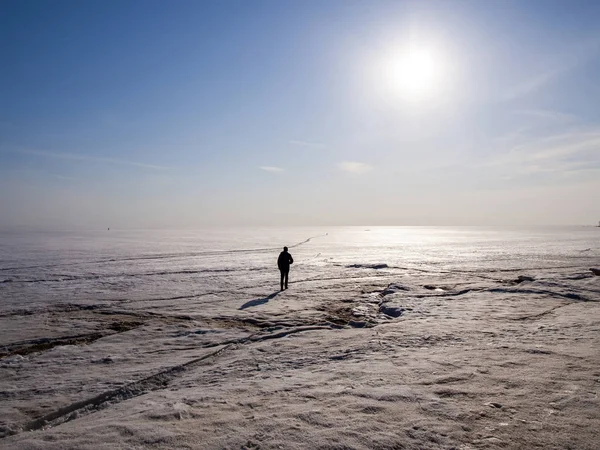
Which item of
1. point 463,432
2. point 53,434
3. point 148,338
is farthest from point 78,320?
point 463,432

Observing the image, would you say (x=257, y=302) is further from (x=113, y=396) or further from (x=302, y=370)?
(x=113, y=396)

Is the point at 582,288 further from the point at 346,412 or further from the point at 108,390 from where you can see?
the point at 108,390

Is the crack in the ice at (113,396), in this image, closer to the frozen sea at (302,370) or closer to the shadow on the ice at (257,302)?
the frozen sea at (302,370)

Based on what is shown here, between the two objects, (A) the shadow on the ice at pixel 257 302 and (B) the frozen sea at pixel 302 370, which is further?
(A) the shadow on the ice at pixel 257 302

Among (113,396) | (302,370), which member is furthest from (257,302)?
(113,396)

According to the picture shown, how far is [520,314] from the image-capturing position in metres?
9.79

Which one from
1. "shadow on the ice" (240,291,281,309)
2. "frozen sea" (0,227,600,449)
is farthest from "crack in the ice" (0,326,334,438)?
"shadow on the ice" (240,291,281,309)

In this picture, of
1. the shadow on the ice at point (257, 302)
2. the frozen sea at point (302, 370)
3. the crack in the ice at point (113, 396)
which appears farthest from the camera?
the shadow on the ice at point (257, 302)

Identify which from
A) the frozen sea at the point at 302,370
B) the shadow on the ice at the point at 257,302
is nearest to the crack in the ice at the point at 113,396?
the frozen sea at the point at 302,370

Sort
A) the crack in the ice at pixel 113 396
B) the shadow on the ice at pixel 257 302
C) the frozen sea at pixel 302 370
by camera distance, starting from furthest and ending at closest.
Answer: the shadow on the ice at pixel 257 302, the crack in the ice at pixel 113 396, the frozen sea at pixel 302 370

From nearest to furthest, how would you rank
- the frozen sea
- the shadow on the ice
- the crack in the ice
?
the frozen sea
the crack in the ice
the shadow on the ice

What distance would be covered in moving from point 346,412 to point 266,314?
6264 millimetres

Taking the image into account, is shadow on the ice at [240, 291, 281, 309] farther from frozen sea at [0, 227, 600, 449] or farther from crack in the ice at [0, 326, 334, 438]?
crack in the ice at [0, 326, 334, 438]

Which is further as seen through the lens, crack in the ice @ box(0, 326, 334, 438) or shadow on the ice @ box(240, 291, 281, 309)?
shadow on the ice @ box(240, 291, 281, 309)
